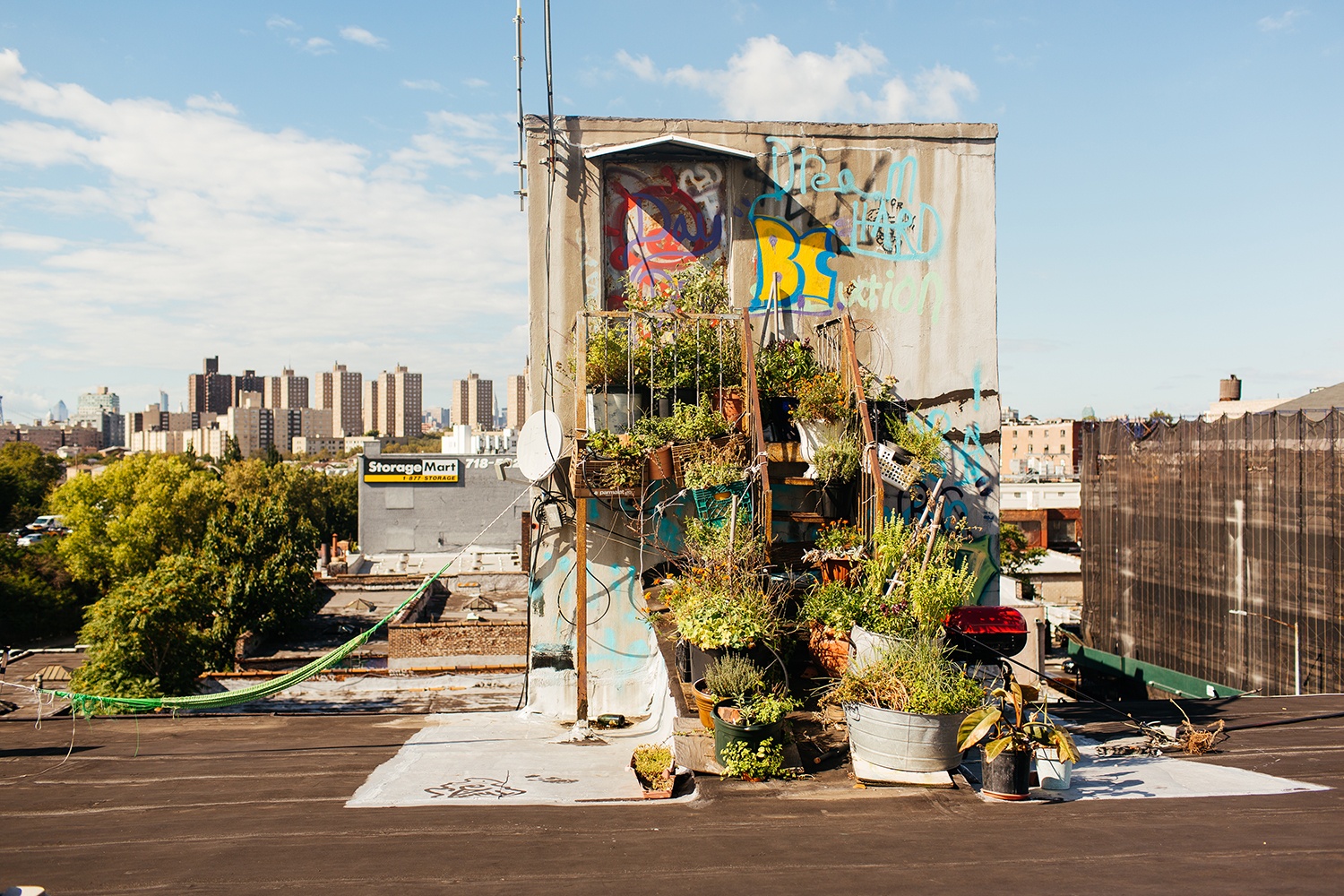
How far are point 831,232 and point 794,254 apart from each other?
23.6 inches

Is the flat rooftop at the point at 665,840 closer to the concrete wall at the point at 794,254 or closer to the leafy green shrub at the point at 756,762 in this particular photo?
the leafy green shrub at the point at 756,762

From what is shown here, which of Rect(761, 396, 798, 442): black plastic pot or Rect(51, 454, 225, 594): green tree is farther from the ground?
Rect(761, 396, 798, 442): black plastic pot

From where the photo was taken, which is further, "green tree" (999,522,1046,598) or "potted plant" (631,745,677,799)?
"green tree" (999,522,1046,598)

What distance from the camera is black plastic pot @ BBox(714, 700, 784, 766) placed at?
229 inches

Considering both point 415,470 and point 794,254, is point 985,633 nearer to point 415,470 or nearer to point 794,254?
point 794,254

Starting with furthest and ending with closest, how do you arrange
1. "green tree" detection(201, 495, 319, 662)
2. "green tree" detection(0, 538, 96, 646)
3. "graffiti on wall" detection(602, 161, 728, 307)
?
Answer: "green tree" detection(0, 538, 96, 646)
"green tree" detection(201, 495, 319, 662)
"graffiti on wall" detection(602, 161, 728, 307)

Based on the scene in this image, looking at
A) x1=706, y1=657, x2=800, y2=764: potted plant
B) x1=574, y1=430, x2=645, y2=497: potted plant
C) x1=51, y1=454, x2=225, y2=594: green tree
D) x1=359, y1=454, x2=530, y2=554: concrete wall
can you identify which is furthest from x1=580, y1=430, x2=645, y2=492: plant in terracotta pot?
x1=359, y1=454, x2=530, y2=554: concrete wall

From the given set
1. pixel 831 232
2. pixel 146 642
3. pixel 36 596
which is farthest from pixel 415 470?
pixel 831 232

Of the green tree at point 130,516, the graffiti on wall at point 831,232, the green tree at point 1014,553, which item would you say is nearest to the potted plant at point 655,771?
the graffiti on wall at point 831,232

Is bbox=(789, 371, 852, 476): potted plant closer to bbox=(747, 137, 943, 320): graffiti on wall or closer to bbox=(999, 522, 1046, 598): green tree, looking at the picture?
bbox=(747, 137, 943, 320): graffiti on wall

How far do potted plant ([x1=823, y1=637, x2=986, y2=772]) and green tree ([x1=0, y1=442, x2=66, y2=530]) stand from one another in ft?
260

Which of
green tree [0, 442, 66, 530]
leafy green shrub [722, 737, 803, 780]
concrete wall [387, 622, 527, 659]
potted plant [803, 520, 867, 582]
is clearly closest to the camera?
leafy green shrub [722, 737, 803, 780]

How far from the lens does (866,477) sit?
912cm

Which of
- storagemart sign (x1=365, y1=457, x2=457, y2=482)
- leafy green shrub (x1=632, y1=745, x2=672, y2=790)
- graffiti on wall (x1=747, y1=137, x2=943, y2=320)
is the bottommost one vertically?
leafy green shrub (x1=632, y1=745, x2=672, y2=790)
